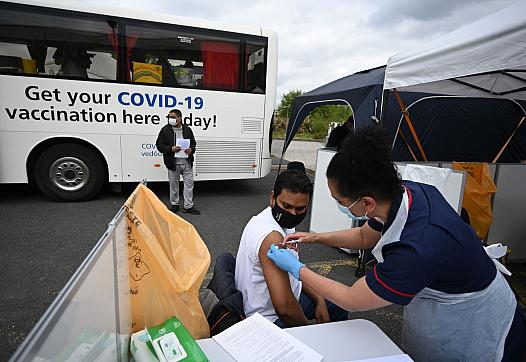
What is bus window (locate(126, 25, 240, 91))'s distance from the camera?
5098mm

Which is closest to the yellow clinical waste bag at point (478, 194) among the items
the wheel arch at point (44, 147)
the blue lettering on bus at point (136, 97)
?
the blue lettering on bus at point (136, 97)

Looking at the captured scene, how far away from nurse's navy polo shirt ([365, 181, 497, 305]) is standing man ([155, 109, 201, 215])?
4.04 m

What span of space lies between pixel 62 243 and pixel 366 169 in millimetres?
3655

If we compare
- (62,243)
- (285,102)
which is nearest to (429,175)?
(62,243)

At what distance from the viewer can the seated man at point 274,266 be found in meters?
1.43

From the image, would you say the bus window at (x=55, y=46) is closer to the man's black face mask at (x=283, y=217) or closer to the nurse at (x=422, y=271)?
the man's black face mask at (x=283, y=217)

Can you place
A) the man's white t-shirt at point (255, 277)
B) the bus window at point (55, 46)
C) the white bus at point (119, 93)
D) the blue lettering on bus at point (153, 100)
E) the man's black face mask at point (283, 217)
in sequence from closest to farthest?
the man's white t-shirt at point (255, 277) < the man's black face mask at point (283, 217) < the bus window at point (55, 46) < the white bus at point (119, 93) < the blue lettering on bus at point (153, 100)

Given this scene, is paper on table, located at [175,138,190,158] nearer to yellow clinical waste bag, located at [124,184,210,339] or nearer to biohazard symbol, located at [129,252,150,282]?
yellow clinical waste bag, located at [124,184,210,339]

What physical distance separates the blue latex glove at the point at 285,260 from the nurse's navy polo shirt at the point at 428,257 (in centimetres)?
30

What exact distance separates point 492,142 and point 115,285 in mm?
6955

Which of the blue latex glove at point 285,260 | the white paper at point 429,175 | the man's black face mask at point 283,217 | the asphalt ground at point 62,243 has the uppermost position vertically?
the white paper at point 429,175

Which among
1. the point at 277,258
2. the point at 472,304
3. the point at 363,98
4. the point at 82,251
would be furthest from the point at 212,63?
the point at 472,304

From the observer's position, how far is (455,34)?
8.08 ft

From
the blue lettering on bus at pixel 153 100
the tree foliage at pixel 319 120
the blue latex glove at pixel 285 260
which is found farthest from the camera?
the tree foliage at pixel 319 120
